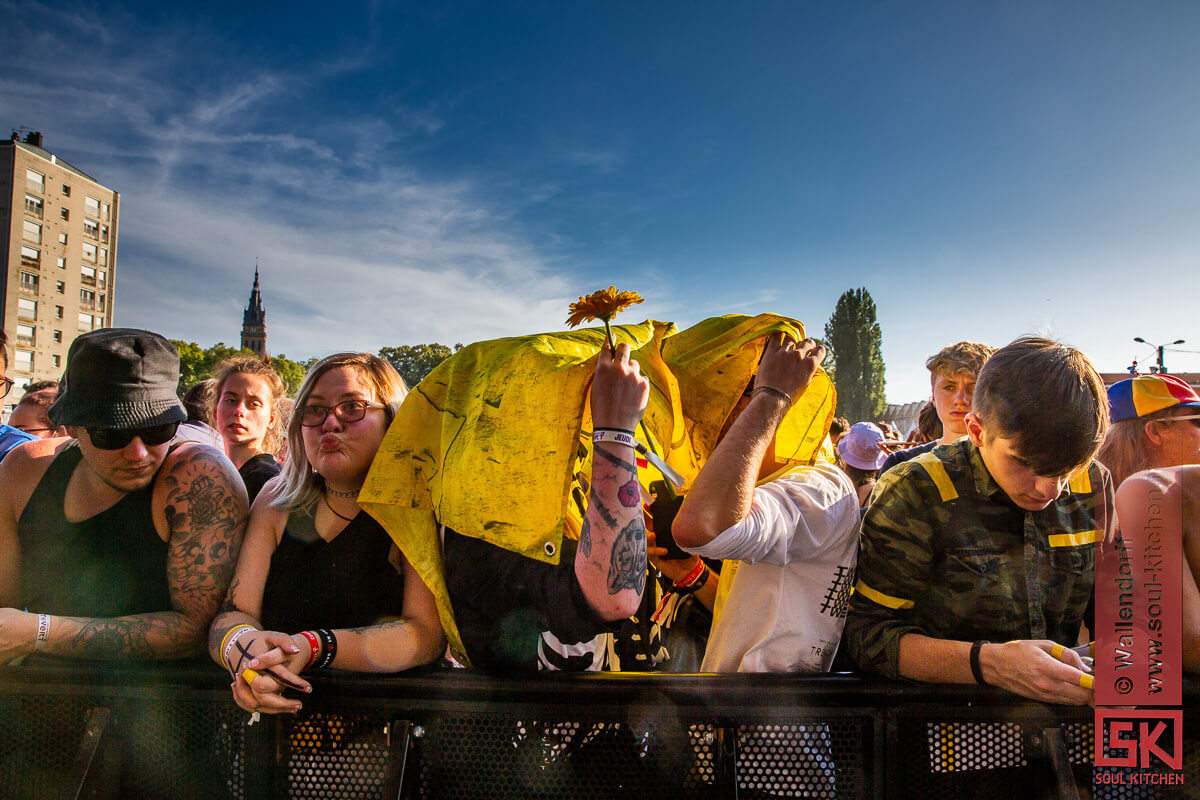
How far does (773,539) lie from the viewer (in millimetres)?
1766

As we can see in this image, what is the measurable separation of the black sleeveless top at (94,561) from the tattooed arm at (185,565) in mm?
56

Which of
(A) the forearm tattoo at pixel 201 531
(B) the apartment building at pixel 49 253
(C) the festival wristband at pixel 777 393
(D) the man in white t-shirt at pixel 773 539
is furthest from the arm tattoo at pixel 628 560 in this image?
(B) the apartment building at pixel 49 253

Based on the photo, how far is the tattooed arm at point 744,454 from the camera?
170 centimetres

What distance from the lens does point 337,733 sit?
167cm

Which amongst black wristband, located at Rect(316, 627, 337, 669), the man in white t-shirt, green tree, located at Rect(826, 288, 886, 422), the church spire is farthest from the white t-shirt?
the church spire

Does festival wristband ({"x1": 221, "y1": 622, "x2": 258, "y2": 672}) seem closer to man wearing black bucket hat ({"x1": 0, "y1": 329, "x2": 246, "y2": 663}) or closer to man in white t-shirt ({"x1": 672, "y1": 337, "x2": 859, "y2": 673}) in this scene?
man wearing black bucket hat ({"x1": 0, "y1": 329, "x2": 246, "y2": 663})

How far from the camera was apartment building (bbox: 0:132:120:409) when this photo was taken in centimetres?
6159

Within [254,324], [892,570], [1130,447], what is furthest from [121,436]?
[254,324]

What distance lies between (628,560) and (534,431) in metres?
0.38

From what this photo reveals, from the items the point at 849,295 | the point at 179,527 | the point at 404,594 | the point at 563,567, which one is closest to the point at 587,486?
the point at 563,567

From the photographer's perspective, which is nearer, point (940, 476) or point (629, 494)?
point (629, 494)

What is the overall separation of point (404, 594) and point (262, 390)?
2.78 metres

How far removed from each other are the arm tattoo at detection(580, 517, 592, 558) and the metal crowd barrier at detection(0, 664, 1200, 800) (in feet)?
0.91

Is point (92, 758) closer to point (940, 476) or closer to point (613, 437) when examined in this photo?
point (613, 437)
